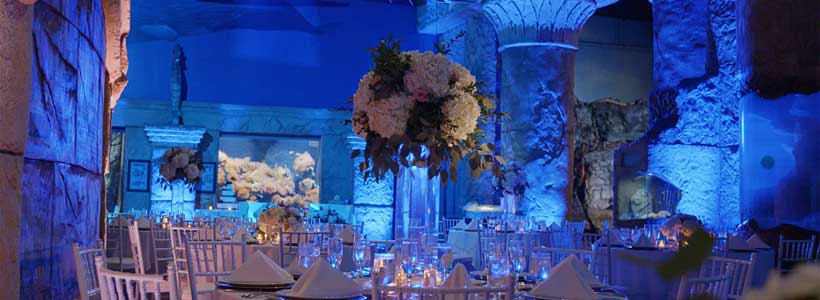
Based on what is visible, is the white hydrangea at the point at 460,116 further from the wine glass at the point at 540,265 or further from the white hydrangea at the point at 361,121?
the wine glass at the point at 540,265

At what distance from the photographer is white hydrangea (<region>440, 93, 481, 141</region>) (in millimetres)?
3824

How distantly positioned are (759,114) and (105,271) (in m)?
7.13

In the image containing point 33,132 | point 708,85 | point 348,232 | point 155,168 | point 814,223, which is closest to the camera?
point 33,132

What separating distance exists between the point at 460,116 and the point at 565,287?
41.0 inches

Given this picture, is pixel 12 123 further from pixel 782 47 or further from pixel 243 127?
pixel 243 127

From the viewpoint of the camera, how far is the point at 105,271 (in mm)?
2826

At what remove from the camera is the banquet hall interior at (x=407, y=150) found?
3363 mm

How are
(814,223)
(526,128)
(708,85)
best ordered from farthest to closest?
(526,128), (708,85), (814,223)

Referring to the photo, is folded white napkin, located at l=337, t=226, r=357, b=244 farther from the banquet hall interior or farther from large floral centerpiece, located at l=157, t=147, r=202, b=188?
large floral centerpiece, located at l=157, t=147, r=202, b=188

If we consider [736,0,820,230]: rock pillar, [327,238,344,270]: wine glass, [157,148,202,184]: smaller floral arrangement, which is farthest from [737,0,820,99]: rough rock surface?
[157,148,202,184]: smaller floral arrangement

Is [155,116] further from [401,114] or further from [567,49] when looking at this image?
[401,114]

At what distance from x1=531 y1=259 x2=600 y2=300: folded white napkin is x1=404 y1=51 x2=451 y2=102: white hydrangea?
1.05 meters

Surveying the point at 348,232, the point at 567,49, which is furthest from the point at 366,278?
the point at 567,49

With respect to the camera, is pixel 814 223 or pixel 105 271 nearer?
pixel 105 271
